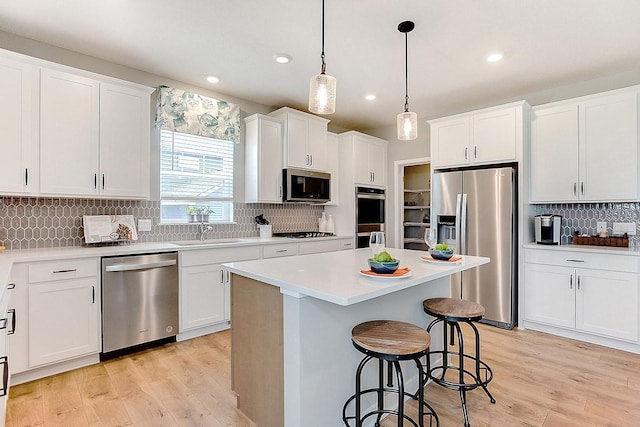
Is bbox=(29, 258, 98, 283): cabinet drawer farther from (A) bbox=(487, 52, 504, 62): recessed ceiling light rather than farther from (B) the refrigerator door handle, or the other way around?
(A) bbox=(487, 52, 504, 62): recessed ceiling light

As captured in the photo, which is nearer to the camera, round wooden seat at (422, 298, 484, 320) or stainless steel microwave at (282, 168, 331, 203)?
round wooden seat at (422, 298, 484, 320)

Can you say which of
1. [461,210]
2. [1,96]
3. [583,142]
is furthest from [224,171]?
[583,142]

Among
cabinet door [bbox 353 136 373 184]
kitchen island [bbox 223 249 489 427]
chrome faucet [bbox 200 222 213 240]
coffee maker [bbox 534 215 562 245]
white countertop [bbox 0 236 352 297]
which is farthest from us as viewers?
cabinet door [bbox 353 136 373 184]

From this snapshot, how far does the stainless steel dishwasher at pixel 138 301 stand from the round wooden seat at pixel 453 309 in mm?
2231

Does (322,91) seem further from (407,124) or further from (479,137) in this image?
(479,137)

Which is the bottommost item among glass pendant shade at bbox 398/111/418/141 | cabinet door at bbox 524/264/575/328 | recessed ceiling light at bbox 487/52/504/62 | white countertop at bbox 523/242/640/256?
cabinet door at bbox 524/264/575/328

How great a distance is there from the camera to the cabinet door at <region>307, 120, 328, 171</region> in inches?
176

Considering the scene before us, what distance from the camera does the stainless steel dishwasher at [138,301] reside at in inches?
108

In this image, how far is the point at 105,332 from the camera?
2.72 metres

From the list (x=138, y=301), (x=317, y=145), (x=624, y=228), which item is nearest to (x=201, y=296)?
(x=138, y=301)

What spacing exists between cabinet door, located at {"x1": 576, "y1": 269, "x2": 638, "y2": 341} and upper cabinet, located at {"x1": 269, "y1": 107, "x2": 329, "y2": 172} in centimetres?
314

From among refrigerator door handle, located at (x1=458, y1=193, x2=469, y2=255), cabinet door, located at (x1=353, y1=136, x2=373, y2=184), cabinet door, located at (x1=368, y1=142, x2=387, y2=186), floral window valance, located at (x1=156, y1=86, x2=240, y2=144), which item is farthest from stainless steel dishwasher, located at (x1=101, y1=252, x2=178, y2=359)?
cabinet door, located at (x1=368, y1=142, x2=387, y2=186)

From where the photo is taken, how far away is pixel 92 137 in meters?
2.85

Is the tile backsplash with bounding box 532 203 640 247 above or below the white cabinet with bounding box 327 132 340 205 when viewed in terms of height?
below
